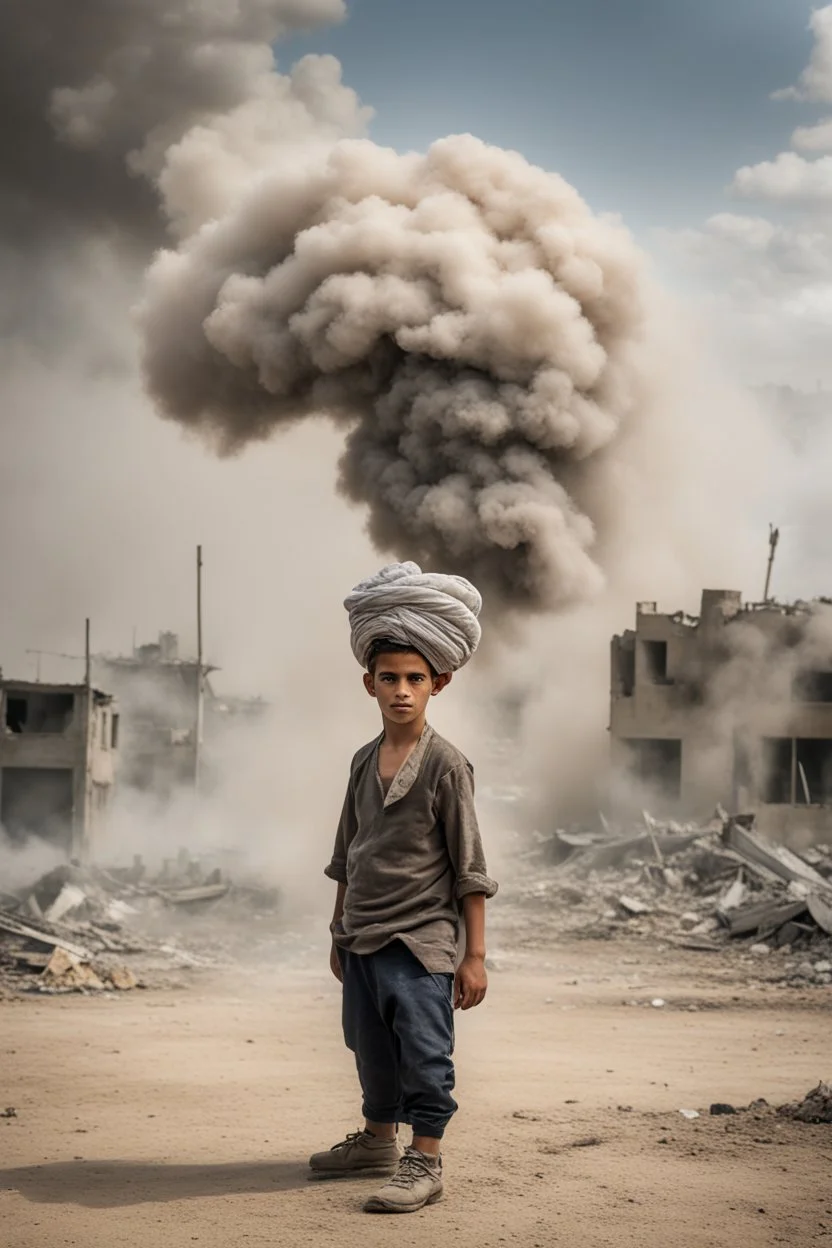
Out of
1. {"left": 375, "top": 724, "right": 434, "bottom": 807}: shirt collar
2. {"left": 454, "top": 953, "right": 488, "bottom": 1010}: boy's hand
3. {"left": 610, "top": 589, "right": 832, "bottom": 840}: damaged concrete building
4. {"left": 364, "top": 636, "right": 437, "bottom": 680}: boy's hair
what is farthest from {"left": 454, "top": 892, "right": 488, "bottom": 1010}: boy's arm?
{"left": 610, "top": 589, "right": 832, "bottom": 840}: damaged concrete building

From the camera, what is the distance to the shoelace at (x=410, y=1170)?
3469mm

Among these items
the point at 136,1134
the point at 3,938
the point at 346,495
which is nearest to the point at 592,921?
the point at 3,938

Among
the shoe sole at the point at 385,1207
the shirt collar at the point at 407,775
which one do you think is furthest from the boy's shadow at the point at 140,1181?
the shirt collar at the point at 407,775

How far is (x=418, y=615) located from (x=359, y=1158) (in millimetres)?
1413

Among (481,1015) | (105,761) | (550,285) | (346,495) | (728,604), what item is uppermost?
(550,285)

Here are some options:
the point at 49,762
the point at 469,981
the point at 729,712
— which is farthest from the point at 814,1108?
the point at 49,762

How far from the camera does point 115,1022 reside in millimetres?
9469

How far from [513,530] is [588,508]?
12.6ft

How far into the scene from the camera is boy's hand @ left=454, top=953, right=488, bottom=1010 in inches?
146

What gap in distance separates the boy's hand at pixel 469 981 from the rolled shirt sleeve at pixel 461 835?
0.53 feet

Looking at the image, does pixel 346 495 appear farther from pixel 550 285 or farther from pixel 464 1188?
pixel 464 1188

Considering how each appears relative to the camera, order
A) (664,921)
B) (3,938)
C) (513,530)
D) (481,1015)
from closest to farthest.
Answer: (481,1015) < (3,938) < (664,921) < (513,530)

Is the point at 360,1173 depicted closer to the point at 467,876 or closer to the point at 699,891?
the point at 467,876

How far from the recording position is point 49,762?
25.4 metres
